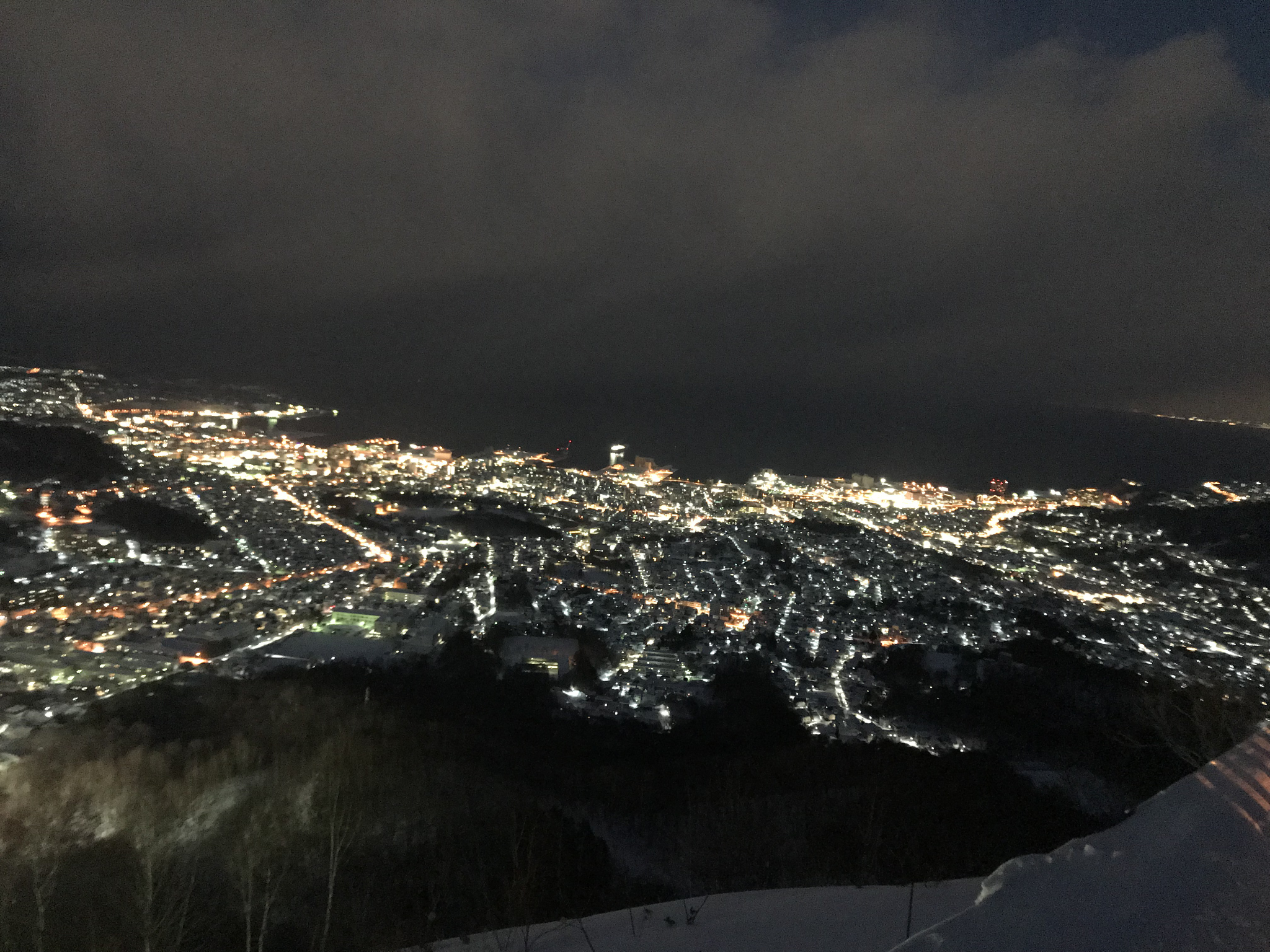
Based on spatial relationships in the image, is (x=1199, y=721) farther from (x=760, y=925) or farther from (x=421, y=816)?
(x=421, y=816)

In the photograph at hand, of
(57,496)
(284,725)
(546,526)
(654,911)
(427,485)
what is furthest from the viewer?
(427,485)

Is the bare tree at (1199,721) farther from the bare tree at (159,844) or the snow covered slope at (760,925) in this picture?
the bare tree at (159,844)

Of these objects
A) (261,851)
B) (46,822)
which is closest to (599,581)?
(261,851)

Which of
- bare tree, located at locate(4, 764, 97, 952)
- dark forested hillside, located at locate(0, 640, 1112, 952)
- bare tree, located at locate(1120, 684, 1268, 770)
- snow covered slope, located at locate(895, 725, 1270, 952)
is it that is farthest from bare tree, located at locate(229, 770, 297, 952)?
bare tree, located at locate(1120, 684, 1268, 770)

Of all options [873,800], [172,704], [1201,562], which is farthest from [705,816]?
[1201,562]

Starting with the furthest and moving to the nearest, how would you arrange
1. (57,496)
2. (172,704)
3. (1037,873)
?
(57,496) → (172,704) → (1037,873)

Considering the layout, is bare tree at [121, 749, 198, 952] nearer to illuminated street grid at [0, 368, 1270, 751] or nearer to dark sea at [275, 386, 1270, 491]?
illuminated street grid at [0, 368, 1270, 751]

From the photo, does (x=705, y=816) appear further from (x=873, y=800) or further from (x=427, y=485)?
(x=427, y=485)

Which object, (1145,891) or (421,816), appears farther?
(421,816)
